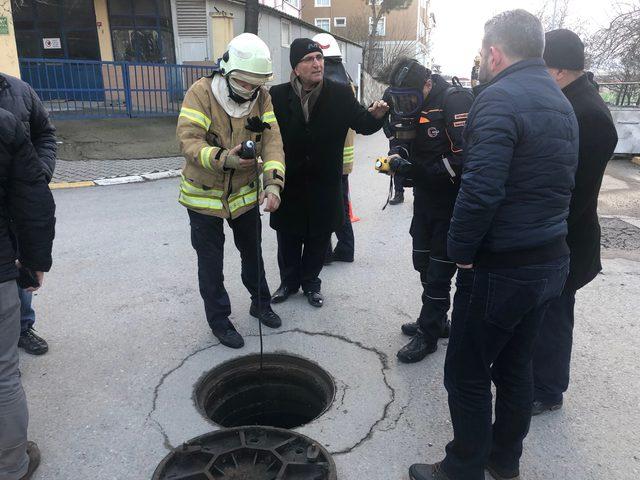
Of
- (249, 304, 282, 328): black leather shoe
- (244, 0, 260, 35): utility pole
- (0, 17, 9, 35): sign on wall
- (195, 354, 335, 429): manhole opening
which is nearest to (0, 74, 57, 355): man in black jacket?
(195, 354, 335, 429): manhole opening

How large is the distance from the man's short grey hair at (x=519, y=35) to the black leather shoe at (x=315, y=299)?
2592mm

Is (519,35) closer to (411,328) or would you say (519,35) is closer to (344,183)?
(411,328)

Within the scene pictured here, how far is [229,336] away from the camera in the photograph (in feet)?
11.8

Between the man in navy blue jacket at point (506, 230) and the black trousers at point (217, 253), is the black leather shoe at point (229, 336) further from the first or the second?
the man in navy blue jacket at point (506, 230)

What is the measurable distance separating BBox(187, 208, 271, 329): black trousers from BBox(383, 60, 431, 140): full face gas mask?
112 centimetres

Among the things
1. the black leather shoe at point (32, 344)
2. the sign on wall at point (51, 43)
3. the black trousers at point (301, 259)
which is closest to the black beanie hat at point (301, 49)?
the black trousers at point (301, 259)

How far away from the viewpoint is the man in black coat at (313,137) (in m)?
3.66

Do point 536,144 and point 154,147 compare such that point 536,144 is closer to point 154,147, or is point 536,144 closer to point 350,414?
point 350,414

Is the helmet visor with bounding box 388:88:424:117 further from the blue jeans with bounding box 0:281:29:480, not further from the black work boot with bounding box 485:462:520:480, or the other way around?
the blue jeans with bounding box 0:281:29:480

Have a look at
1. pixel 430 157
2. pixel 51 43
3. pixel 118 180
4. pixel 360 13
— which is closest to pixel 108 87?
pixel 118 180

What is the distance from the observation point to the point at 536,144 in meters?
1.96

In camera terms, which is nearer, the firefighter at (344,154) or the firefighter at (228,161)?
the firefighter at (228,161)

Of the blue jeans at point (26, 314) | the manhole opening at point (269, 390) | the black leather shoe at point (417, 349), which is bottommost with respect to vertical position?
the manhole opening at point (269, 390)

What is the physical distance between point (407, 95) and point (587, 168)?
110cm
